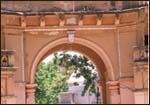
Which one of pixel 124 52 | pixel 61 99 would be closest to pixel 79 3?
pixel 124 52

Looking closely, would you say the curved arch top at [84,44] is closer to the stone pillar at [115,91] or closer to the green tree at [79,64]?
the stone pillar at [115,91]

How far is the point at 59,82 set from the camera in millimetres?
36969

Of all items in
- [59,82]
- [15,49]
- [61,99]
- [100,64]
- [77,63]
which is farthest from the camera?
[59,82]

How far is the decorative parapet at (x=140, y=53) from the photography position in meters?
14.7

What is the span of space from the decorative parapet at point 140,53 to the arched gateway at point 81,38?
1.40 ft

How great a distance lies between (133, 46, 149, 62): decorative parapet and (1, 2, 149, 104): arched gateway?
0.43 meters

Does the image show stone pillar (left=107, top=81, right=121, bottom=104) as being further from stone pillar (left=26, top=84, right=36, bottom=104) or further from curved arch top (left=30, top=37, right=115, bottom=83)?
stone pillar (left=26, top=84, right=36, bottom=104)

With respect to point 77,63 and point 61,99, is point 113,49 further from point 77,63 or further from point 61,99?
A: point 61,99

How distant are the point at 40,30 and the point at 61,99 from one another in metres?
15.6

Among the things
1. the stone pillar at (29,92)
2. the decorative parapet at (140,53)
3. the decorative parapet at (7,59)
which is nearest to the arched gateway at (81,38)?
the stone pillar at (29,92)

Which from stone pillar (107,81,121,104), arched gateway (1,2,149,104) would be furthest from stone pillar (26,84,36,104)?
stone pillar (107,81,121,104)

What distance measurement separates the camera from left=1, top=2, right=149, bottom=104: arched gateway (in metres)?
17.0

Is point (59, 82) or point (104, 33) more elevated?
point (104, 33)

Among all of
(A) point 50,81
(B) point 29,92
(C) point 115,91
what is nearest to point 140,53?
(C) point 115,91
